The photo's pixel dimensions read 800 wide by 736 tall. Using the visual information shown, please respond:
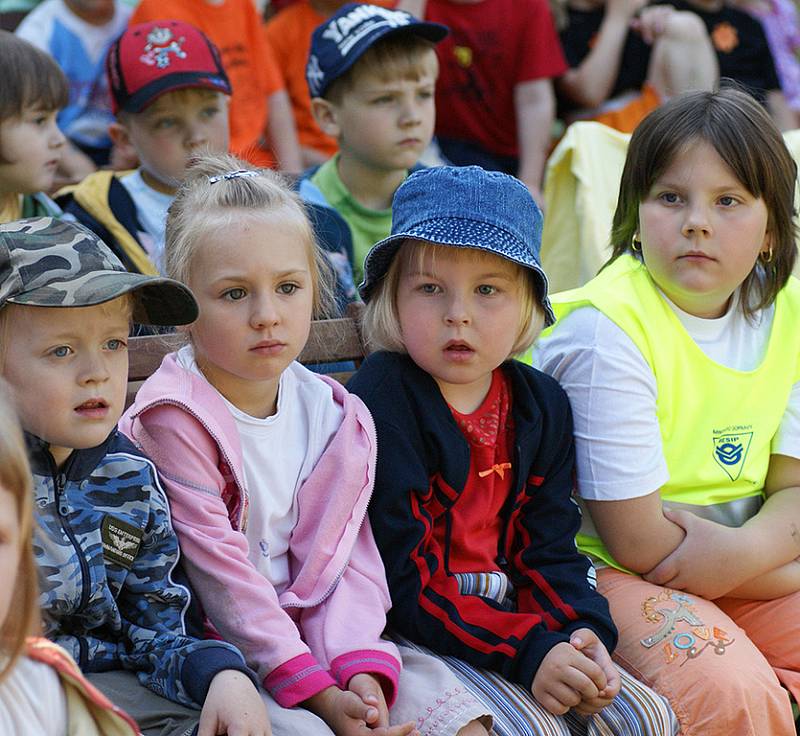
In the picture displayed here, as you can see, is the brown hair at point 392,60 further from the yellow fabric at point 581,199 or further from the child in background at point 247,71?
the child in background at point 247,71

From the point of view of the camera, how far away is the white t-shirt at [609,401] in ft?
8.02

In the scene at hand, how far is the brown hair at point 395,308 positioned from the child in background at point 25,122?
47.0 inches

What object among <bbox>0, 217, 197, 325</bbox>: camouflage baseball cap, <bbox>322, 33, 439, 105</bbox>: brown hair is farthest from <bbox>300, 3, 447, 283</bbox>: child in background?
<bbox>0, 217, 197, 325</bbox>: camouflage baseball cap

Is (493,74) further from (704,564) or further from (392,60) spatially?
(704,564)

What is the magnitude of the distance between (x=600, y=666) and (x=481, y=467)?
0.42 meters

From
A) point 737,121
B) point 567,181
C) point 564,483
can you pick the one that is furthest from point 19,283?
point 567,181

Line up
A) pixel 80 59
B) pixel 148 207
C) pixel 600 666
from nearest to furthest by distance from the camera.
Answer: pixel 600 666, pixel 148 207, pixel 80 59

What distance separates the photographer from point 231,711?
1.82 m

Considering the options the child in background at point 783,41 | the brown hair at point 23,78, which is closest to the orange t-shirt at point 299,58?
the brown hair at point 23,78

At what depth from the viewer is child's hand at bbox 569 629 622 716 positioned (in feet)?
7.06

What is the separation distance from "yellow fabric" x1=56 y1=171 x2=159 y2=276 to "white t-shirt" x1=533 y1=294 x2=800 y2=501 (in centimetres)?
114

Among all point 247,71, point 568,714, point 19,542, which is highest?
point 247,71

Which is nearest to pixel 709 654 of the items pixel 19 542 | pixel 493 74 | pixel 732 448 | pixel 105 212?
pixel 732 448

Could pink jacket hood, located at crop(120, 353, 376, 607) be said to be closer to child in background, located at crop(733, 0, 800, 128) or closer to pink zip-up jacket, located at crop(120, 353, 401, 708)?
pink zip-up jacket, located at crop(120, 353, 401, 708)
